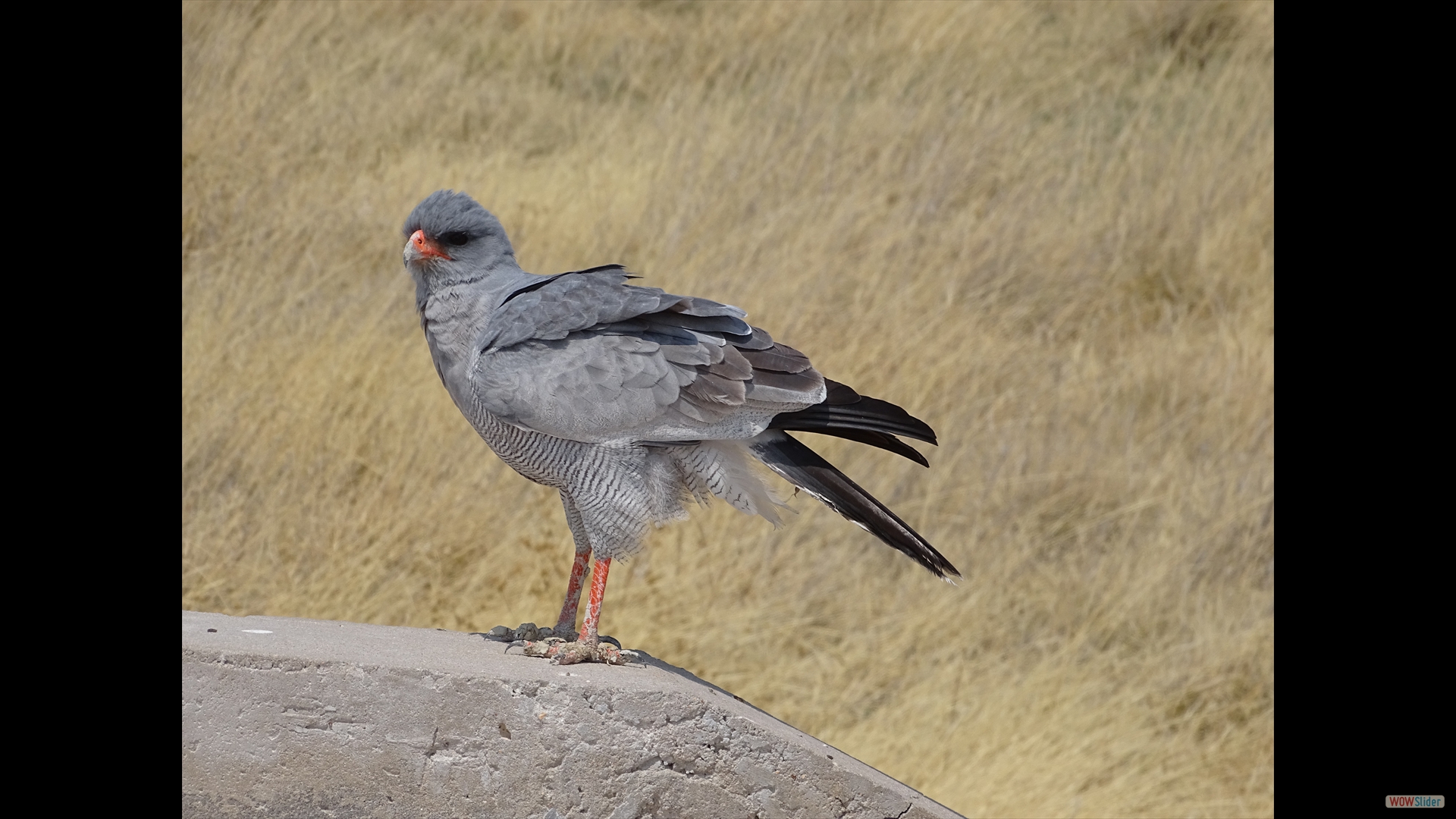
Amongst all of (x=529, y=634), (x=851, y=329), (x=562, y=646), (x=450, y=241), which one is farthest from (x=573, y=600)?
(x=851, y=329)

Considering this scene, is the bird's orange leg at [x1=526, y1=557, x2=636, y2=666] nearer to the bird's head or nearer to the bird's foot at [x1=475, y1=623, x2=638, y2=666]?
the bird's foot at [x1=475, y1=623, x2=638, y2=666]

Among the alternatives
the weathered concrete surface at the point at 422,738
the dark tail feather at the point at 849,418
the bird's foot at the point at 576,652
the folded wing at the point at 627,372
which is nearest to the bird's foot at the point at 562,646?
the bird's foot at the point at 576,652

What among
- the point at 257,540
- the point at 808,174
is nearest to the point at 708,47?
the point at 808,174

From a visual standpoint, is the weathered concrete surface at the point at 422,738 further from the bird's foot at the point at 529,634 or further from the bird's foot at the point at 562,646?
the bird's foot at the point at 529,634

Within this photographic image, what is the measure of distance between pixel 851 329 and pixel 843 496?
4.12 metres

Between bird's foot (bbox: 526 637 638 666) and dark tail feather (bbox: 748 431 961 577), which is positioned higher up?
dark tail feather (bbox: 748 431 961 577)

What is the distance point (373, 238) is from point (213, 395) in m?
1.67

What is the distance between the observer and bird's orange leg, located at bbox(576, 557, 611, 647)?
11.6 ft

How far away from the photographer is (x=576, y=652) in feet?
11.7

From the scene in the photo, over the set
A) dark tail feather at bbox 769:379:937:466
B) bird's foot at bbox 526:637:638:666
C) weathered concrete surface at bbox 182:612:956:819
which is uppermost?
dark tail feather at bbox 769:379:937:466

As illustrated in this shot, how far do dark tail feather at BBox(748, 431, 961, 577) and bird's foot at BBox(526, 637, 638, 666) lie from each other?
25.3 inches

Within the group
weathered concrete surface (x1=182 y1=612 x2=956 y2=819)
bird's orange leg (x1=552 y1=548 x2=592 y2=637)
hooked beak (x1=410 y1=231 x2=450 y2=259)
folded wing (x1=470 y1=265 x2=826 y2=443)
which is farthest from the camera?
bird's orange leg (x1=552 y1=548 x2=592 y2=637)

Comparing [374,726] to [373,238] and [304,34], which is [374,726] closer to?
[373,238]

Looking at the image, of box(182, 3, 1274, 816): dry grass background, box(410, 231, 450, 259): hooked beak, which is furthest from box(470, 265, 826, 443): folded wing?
box(182, 3, 1274, 816): dry grass background
